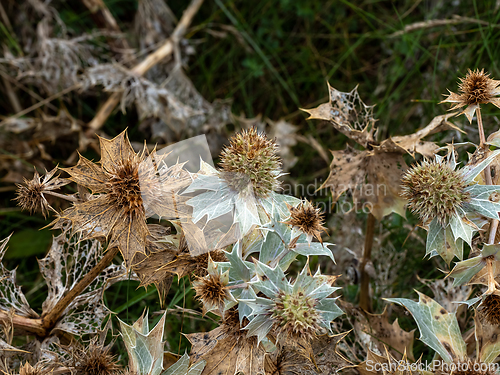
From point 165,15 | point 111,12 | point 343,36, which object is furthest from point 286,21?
point 111,12

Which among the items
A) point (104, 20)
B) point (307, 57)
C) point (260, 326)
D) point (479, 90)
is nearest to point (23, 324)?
point (260, 326)

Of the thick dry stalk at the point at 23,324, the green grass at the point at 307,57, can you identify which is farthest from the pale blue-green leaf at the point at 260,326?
the green grass at the point at 307,57

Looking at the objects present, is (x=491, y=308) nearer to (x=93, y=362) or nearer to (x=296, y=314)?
(x=296, y=314)

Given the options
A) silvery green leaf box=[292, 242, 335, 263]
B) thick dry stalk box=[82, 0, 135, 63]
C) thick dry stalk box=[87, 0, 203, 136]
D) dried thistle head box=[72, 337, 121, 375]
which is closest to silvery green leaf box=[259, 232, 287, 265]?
silvery green leaf box=[292, 242, 335, 263]

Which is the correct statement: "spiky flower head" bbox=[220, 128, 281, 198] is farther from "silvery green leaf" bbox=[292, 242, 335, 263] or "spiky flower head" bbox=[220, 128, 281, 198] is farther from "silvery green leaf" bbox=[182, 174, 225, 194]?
"silvery green leaf" bbox=[292, 242, 335, 263]

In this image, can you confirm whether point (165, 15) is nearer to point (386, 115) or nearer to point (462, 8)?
point (386, 115)
